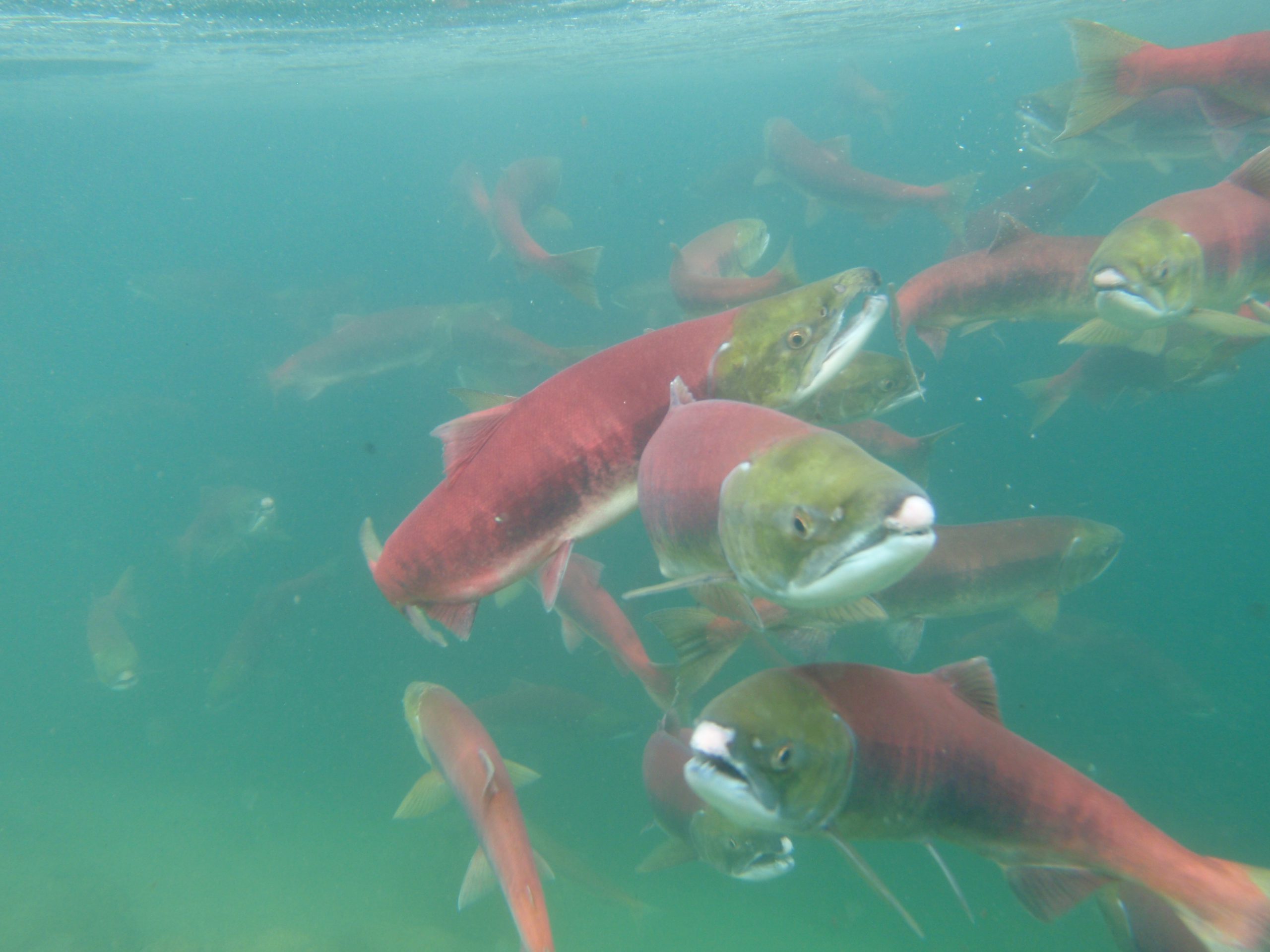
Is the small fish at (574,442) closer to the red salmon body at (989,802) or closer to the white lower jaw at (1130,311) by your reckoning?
the red salmon body at (989,802)

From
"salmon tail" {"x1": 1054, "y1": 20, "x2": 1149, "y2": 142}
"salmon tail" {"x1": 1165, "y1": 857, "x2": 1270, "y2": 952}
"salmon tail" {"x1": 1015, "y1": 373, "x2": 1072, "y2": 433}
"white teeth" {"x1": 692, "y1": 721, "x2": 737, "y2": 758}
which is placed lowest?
"salmon tail" {"x1": 1015, "y1": 373, "x2": 1072, "y2": 433}

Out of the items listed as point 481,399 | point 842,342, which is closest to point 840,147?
point 842,342

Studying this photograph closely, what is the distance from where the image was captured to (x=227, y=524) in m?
10.9

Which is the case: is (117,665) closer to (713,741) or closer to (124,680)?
(124,680)

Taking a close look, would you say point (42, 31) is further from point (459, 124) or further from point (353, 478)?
point (459, 124)

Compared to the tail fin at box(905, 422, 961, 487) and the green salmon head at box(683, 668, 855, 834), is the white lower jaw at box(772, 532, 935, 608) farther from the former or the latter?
the tail fin at box(905, 422, 961, 487)

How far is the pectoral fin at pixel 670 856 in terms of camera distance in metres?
4.88

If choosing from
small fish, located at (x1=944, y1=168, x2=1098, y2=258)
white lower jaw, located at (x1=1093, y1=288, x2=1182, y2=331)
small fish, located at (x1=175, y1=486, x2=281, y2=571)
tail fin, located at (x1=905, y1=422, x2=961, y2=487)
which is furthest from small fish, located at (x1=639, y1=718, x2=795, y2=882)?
small fish, located at (x1=175, y1=486, x2=281, y2=571)

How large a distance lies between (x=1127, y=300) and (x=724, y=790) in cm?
376

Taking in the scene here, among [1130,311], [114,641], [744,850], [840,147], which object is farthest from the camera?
[840,147]

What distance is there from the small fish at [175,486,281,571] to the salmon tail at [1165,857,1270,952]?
11.8 m

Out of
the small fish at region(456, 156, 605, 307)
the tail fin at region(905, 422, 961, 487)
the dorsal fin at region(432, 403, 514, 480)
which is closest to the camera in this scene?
the dorsal fin at region(432, 403, 514, 480)

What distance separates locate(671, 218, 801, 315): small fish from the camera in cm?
549

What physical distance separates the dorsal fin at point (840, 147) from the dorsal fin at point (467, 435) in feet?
38.7
